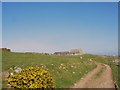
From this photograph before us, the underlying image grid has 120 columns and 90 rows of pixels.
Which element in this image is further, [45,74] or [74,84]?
[74,84]

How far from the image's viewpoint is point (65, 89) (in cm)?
3067

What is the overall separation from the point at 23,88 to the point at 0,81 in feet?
23.5

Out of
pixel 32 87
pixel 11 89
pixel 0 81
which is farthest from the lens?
pixel 0 81

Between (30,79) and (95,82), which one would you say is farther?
(95,82)

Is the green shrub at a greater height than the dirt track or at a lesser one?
greater

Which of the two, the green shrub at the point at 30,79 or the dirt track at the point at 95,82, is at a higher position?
the green shrub at the point at 30,79

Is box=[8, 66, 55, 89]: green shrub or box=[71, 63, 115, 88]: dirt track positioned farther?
box=[71, 63, 115, 88]: dirt track

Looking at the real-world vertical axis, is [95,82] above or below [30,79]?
below

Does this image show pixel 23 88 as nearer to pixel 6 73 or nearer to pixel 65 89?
pixel 65 89

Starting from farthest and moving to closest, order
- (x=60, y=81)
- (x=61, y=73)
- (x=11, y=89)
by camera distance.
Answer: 1. (x=61, y=73)
2. (x=60, y=81)
3. (x=11, y=89)

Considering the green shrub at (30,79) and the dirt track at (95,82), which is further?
the dirt track at (95,82)

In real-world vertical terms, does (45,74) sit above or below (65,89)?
above

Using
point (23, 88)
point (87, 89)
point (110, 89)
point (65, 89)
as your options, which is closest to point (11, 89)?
point (23, 88)

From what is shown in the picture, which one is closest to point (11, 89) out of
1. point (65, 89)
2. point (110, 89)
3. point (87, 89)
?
point (65, 89)
